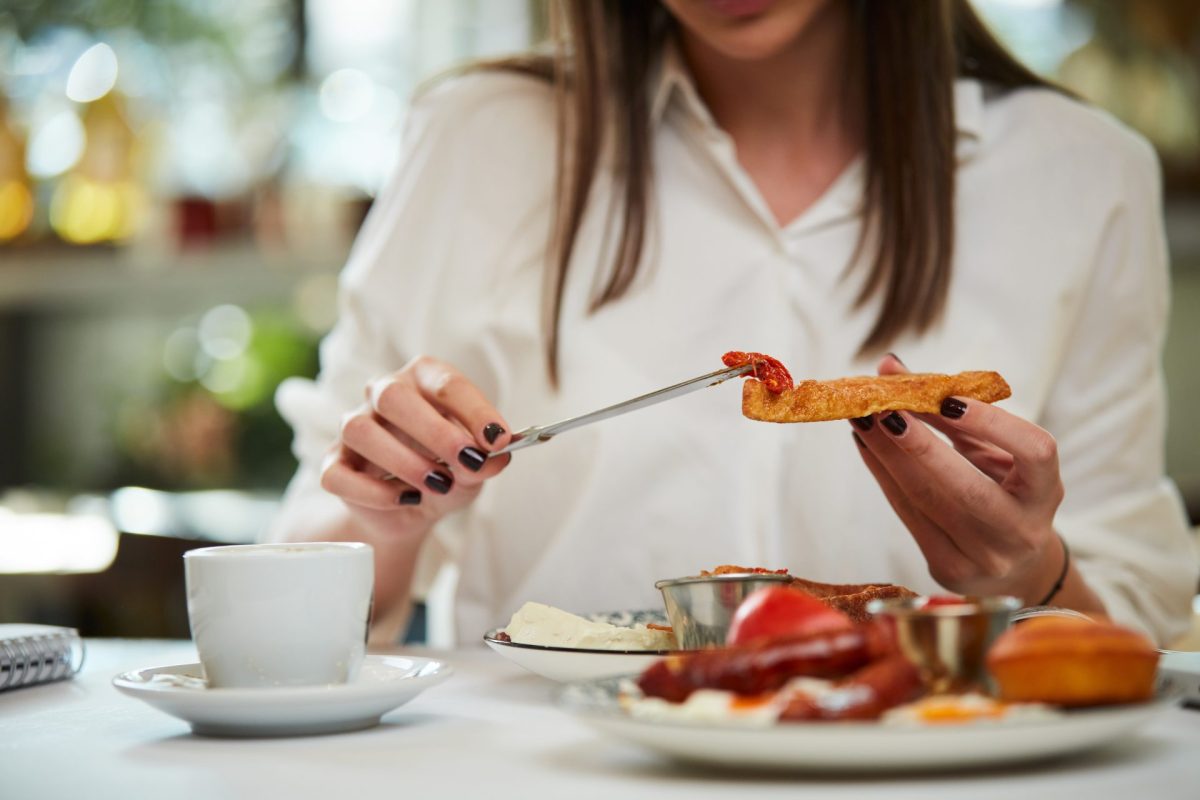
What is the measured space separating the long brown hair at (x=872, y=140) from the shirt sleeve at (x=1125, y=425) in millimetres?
209

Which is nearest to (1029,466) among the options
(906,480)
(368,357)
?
(906,480)

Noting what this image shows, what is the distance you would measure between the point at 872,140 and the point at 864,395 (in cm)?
71

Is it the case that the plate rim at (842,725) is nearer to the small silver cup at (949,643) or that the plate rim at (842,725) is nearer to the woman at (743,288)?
the small silver cup at (949,643)

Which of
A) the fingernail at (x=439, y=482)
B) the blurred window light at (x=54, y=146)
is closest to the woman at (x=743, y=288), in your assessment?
the fingernail at (x=439, y=482)

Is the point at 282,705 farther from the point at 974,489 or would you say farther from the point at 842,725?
the point at 974,489

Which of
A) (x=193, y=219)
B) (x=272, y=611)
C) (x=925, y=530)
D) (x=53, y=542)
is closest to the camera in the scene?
(x=272, y=611)

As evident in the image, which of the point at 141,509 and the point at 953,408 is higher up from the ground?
the point at 953,408

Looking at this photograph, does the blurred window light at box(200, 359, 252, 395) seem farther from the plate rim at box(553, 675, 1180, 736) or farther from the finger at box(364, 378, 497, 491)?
the plate rim at box(553, 675, 1180, 736)

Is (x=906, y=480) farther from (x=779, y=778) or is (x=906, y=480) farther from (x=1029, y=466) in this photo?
(x=779, y=778)

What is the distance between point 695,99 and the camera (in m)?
1.57

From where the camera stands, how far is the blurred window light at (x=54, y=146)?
3.22 m

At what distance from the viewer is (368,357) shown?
1586mm

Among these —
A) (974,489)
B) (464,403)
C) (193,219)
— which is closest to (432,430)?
(464,403)

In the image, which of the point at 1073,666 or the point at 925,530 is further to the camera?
the point at 925,530
